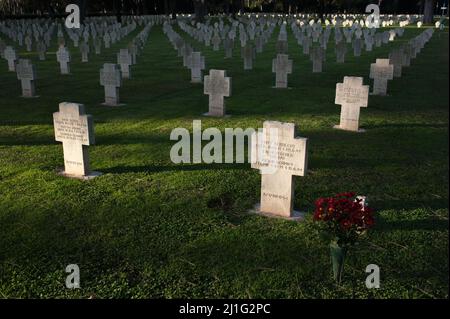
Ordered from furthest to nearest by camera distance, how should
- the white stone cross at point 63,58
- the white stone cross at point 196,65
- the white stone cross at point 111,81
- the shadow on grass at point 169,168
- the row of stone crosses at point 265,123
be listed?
1. the white stone cross at point 63,58
2. the white stone cross at point 196,65
3. the white stone cross at point 111,81
4. the shadow on grass at point 169,168
5. the row of stone crosses at point 265,123

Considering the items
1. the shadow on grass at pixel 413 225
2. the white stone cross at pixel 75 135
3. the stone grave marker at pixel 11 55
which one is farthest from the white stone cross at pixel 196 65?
the shadow on grass at pixel 413 225

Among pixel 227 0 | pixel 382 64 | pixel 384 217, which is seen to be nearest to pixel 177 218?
pixel 384 217

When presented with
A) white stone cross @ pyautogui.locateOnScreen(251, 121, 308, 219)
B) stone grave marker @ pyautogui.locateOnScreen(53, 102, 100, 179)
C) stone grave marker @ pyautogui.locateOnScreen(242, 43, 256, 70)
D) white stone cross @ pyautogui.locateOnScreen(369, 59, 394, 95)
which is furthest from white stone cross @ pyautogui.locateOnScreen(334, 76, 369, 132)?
stone grave marker @ pyautogui.locateOnScreen(242, 43, 256, 70)

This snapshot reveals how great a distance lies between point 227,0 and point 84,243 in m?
61.9

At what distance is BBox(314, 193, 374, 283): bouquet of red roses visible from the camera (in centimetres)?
385

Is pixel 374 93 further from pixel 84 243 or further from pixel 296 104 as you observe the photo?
pixel 84 243

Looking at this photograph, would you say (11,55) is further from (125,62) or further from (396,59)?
(396,59)

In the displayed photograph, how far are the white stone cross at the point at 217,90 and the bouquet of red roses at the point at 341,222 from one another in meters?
6.51

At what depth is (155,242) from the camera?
4.84 m

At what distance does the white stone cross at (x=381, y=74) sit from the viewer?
12016 millimetres

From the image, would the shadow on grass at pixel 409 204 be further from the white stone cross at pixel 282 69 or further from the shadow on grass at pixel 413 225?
the white stone cross at pixel 282 69

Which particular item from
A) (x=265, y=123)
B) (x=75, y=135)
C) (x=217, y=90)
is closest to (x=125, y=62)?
(x=217, y=90)

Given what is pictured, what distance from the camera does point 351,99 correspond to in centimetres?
905

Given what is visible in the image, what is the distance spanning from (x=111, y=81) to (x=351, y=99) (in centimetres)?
588
